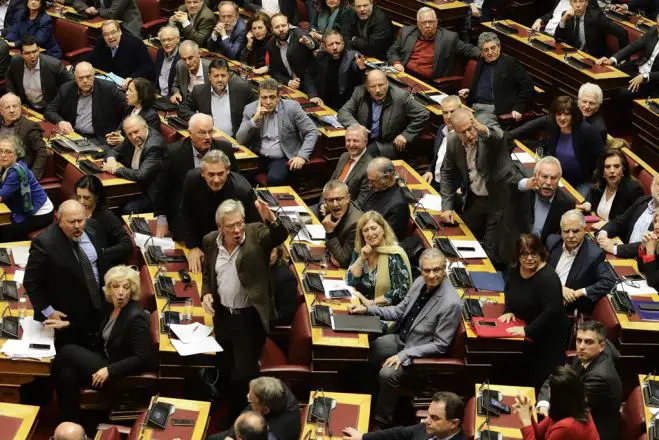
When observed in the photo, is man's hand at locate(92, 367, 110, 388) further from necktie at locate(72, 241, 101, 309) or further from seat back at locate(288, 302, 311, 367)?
seat back at locate(288, 302, 311, 367)

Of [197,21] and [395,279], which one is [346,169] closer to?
[395,279]

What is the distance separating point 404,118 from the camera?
385 inches

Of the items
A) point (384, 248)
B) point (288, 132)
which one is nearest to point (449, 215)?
point (384, 248)

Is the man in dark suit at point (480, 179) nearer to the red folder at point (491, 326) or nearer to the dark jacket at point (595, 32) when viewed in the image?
the red folder at point (491, 326)

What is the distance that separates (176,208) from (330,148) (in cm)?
188

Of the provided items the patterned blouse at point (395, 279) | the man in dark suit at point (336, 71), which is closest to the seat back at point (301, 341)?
the patterned blouse at point (395, 279)

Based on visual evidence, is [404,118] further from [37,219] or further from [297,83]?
[37,219]

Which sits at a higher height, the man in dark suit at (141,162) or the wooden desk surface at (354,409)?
the wooden desk surface at (354,409)

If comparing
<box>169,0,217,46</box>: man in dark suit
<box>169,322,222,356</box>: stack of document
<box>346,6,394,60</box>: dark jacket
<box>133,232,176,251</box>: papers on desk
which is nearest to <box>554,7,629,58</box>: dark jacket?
<box>346,6,394,60</box>: dark jacket

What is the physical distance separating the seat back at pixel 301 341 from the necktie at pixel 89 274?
4.40 ft

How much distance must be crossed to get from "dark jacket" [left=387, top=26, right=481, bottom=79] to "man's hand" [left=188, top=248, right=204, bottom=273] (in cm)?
382

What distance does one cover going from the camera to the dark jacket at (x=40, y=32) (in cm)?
1158

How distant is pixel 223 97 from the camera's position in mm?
9930

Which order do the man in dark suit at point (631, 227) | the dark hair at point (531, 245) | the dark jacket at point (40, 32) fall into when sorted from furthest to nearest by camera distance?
the dark jacket at point (40, 32)
the man in dark suit at point (631, 227)
the dark hair at point (531, 245)
